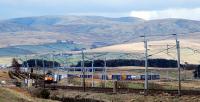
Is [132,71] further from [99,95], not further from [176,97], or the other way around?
[176,97]

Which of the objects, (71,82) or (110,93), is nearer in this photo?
(110,93)

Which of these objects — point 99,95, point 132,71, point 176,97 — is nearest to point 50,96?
point 99,95

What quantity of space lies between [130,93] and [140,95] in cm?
427

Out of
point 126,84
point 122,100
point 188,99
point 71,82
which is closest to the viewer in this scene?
point 188,99

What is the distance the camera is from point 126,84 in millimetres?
112750

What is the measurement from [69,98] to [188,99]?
84.6ft

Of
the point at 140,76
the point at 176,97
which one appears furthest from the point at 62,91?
the point at 140,76

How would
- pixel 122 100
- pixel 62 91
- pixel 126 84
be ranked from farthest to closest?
pixel 126 84, pixel 62 91, pixel 122 100

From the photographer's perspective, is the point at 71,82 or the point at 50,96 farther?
the point at 71,82

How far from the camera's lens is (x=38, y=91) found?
8938 cm

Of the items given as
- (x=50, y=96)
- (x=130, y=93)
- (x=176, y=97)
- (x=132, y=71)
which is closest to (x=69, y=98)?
(x=50, y=96)

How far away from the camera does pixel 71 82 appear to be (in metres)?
137

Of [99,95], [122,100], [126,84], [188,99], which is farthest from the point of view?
[126,84]

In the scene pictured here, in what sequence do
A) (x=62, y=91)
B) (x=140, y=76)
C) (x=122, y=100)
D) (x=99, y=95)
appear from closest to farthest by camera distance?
(x=122, y=100) < (x=99, y=95) < (x=62, y=91) < (x=140, y=76)
